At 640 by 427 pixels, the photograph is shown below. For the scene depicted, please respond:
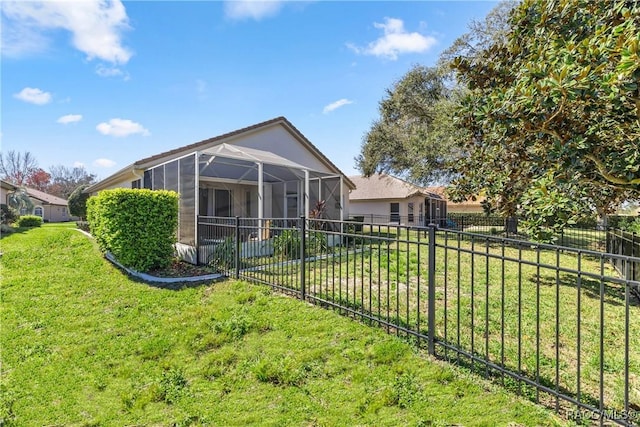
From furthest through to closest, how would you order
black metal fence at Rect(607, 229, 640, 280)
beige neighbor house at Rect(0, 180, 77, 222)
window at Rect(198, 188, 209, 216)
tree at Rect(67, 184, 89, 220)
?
beige neighbor house at Rect(0, 180, 77, 222) < tree at Rect(67, 184, 89, 220) < window at Rect(198, 188, 209, 216) < black metal fence at Rect(607, 229, 640, 280)

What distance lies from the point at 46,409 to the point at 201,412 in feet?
5.45

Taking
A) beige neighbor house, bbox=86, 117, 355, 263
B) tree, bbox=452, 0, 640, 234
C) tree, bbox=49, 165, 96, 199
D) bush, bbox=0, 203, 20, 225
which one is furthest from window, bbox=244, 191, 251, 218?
tree, bbox=49, 165, 96, 199

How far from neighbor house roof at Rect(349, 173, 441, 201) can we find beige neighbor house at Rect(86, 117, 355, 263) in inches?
380

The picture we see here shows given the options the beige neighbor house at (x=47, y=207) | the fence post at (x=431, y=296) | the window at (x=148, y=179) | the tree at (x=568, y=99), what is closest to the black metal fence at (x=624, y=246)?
the tree at (x=568, y=99)

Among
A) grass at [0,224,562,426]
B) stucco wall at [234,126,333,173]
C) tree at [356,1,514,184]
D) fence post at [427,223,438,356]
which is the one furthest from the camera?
tree at [356,1,514,184]

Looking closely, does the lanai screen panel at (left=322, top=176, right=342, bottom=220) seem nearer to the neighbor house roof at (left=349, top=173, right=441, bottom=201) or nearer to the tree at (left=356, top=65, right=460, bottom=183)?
the tree at (left=356, top=65, right=460, bottom=183)

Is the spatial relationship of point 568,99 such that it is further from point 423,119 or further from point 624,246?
point 423,119

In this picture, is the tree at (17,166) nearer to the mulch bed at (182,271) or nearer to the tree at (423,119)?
the tree at (423,119)

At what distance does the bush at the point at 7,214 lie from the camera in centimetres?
1872

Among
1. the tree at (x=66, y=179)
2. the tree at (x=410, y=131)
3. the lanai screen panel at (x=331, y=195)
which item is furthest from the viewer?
the tree at (x=66, y=179)

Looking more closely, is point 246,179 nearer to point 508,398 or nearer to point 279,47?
point 279,47

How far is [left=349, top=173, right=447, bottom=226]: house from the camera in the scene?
1042 inches

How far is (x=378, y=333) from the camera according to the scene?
418cm

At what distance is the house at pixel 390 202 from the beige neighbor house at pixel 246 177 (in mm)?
9843
